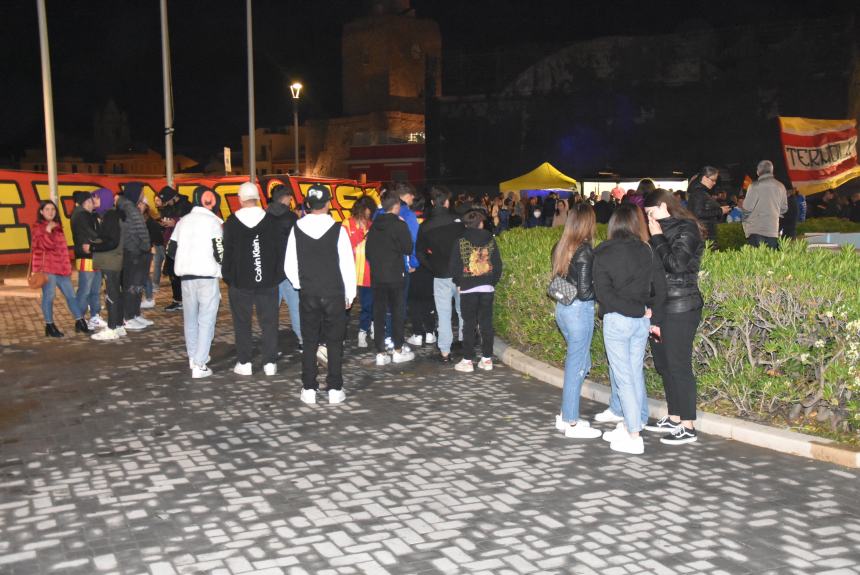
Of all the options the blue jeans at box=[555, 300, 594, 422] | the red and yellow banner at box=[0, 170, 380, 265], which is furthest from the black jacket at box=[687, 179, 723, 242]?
the red and yellow banner at box=[0, 170, 380, 265]

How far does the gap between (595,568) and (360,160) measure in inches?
2279

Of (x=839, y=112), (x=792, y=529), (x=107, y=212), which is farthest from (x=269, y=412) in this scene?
(x=839, y=112)

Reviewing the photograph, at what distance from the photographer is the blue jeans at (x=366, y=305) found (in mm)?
10773

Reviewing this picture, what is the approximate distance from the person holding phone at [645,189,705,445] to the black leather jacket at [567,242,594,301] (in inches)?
20.8

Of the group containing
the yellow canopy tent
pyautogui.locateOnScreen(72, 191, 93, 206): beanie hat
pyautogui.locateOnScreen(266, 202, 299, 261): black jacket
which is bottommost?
pyautogui.locateOnScreen(266, 202, 299, 261): black jacket

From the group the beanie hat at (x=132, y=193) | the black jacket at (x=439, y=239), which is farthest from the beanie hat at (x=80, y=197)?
the black jacket at (x=439, y=239)

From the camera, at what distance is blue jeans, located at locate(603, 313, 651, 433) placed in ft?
20.7

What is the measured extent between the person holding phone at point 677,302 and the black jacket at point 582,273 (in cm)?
53

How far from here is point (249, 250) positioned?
8.95 meters

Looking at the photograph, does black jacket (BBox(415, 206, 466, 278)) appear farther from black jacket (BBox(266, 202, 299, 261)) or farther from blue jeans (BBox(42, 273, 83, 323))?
blue jeans (BBox(42, 273, 83, 323))

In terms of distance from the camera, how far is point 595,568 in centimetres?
445

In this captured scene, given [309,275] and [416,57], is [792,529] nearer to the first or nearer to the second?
[309,275]

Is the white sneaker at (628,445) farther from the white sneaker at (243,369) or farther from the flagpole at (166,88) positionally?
the flagpole at (166,88)

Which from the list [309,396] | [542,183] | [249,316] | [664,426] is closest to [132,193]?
[249,316]
